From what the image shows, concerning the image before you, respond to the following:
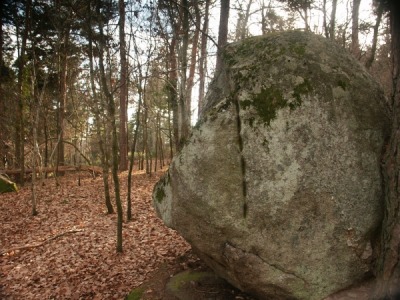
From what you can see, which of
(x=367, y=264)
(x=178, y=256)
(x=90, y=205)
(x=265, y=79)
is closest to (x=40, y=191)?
(x=90, y=205)

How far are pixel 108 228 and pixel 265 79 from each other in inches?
234

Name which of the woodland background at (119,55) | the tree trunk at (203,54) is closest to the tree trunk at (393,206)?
the woodland background at (119,55)

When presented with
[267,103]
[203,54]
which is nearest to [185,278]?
[267,103]

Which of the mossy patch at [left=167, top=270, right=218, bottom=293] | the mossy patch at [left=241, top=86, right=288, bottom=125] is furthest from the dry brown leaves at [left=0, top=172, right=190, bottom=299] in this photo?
the mossy patch at [left=241, top=86, right=288, bottom=125]

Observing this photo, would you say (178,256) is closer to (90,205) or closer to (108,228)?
(108,228)

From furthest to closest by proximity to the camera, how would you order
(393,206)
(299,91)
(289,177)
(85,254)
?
(85,254), (299,91), (289,177), (393,206)

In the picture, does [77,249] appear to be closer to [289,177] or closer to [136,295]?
[136,295]

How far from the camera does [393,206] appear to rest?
9.84 ft

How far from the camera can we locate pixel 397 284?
2742mm

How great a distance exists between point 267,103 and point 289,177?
0.94 meters

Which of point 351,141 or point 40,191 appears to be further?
point 40,191

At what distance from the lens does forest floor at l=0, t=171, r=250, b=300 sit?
5.09 meters

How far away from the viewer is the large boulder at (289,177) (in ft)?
11.1

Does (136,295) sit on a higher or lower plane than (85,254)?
higher
